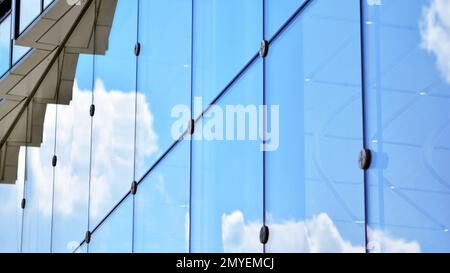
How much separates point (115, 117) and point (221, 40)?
3.74 m

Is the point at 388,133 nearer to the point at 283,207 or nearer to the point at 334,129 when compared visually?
the point at 334,129

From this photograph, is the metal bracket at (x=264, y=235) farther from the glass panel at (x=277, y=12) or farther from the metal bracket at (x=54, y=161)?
the metal bracket at (x=54, y=161)

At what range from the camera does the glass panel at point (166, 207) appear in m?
9.12

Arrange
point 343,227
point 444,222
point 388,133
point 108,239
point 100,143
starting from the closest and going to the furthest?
1. point 444,222
2. point 388,133
3. point 343,227
4. point 108,239
5. point 100,143

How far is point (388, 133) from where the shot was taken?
17.9 feet

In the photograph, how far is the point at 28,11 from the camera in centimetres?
1374

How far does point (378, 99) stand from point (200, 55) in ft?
12.1

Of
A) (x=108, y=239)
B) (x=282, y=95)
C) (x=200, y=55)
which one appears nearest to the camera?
(x=282, y=95)

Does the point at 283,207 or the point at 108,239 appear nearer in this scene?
the point at 283,207

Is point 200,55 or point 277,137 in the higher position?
point 200,55

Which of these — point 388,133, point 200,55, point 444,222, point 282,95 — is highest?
point 200,55

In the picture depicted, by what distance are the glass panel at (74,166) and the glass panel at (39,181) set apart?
0.70 metres

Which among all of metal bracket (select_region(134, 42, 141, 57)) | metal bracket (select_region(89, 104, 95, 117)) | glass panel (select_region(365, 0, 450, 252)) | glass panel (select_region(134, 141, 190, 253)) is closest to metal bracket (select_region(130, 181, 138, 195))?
glass panel (select_region(134, 141, 190, 253))

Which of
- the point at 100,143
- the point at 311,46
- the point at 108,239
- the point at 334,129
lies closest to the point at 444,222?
the point at 334,129
